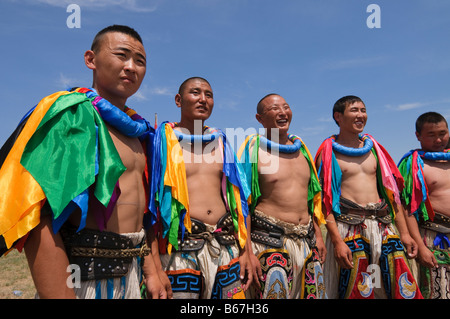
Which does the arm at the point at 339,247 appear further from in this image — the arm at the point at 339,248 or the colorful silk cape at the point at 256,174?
the colorful silk cape at the point at 256,174

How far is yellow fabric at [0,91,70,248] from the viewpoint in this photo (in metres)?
1.60

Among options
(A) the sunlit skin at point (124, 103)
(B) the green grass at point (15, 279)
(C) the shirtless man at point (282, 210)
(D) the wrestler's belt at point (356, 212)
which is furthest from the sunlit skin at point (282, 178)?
(B) the green grass at point (15, 279)

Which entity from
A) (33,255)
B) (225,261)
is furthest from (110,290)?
(225,261)

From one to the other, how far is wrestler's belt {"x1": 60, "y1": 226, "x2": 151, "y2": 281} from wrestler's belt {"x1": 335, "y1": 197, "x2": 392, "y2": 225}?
2.98 m

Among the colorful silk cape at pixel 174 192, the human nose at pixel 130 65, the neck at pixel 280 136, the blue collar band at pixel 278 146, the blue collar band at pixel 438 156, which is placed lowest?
the colorful silk cape at pixel 174 192

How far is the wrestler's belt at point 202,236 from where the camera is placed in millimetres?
3012

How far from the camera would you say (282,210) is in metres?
3.68

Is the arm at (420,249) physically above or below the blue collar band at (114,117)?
below

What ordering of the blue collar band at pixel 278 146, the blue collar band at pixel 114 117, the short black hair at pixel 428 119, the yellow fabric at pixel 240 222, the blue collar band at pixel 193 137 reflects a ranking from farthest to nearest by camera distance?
the short black hair at pixel 428 119
the blue collar band at pixel 278 146
the blue collar band at pixel 193 137
the yellow fabric at pixel 240 222
the blue collar band at pixel 114 117

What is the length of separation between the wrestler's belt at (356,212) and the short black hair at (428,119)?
5.47 ft

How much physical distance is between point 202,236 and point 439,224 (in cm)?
357

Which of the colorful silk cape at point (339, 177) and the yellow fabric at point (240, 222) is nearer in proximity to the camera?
the yellow fabric at point (240, 222)

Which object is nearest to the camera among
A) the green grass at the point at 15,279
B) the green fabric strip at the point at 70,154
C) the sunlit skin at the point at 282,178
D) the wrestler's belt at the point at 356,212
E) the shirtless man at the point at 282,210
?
the green fabric strip at the point at 70,154

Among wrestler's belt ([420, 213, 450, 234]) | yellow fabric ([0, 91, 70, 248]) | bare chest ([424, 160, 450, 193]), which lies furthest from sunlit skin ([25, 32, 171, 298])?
bare chest ([424, 160, 450, 193])
